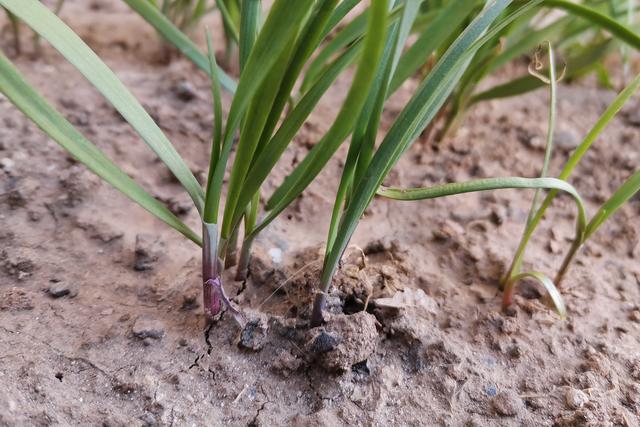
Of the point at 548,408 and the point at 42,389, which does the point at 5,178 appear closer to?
the point at 42,389

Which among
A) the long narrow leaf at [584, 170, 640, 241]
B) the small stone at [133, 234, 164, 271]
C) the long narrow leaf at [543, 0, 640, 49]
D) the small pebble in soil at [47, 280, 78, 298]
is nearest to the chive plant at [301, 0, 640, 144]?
the long narrow leaf at [543, 0, 640, 49]

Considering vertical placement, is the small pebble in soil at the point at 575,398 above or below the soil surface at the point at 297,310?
above

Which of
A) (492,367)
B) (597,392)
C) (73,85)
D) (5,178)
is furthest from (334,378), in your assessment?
(73,85)

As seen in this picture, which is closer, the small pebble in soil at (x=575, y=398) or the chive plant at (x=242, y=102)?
the chive plant at (x=242, y=102)

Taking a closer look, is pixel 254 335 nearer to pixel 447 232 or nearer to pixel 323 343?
pixel 323 343

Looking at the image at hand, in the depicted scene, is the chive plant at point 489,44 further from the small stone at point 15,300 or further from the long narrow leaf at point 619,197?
the small stone at point 15,300

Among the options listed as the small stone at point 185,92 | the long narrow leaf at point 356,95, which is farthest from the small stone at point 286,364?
the small stone at point 185,92

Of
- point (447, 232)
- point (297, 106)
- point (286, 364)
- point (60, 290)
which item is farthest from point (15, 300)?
point (447, 232)
